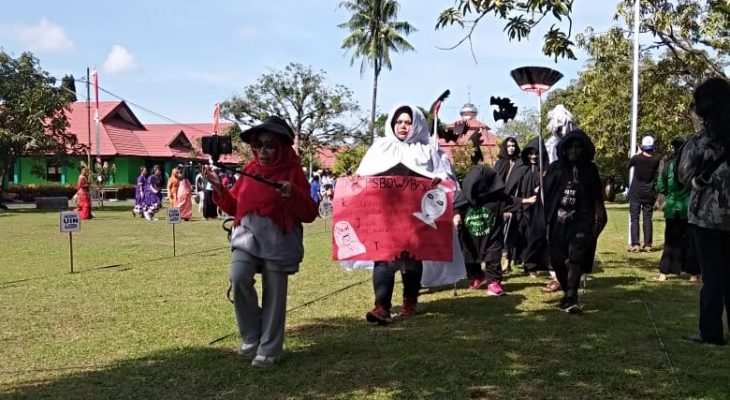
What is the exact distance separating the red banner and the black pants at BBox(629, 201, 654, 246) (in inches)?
271

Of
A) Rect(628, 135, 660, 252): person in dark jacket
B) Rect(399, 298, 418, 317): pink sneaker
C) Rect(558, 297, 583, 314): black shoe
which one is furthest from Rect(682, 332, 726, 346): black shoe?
Rect(628, 135, 660, 252): person in dark jacket

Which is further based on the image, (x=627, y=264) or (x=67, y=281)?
(x=627, y=264)

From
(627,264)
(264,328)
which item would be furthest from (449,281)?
(627,264)

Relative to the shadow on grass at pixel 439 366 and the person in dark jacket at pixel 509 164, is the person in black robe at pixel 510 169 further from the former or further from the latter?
the shadow on grass at pixel 439 366

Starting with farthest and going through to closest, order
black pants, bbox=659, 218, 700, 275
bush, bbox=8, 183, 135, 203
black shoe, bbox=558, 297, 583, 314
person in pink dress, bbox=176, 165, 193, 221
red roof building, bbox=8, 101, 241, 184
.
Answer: red roof building, bbox=8, 101, 241, 184 → bush, bbox=8, 183, 135, 203 → person in pink dress, bbox=176, 165, 193, 221 → black pants, bbox=659, 218, 700, 275 → black shoe, bbox=558, 297, 583, 314

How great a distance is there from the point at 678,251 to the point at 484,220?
2732 mm

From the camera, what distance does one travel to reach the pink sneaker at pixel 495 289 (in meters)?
7.86

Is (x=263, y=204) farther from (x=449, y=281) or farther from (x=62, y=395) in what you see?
(x=449, y=281)

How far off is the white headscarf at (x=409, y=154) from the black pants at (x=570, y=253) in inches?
50.2

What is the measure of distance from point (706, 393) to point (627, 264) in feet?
22.2

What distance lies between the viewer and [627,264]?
34.8ft

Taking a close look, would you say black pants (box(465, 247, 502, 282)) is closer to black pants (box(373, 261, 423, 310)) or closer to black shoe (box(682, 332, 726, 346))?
black pants (box(373, 261, 423, 310))

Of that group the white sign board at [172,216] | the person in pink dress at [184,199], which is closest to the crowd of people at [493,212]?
the white sign board at [172,216]

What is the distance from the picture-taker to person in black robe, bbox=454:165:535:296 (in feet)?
25.8
